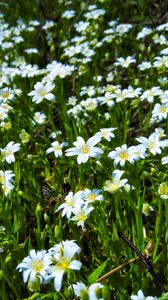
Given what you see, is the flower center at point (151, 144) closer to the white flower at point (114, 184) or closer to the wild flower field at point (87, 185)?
the wild flower field at point (87, 185)

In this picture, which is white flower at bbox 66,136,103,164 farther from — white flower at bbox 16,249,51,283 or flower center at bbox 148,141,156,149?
white flower at bbox 16,249,51,283

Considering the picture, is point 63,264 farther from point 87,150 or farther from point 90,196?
point 87,150

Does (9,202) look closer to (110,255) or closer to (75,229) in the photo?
(75,229)

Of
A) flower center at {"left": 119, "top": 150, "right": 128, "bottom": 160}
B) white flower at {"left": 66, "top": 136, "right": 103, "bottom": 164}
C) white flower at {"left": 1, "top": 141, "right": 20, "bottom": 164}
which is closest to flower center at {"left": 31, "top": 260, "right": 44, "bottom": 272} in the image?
white flower at {"left": 66, "top": 136, "right": 103, "bottom": 164}

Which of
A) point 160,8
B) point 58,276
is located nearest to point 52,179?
point 58,276

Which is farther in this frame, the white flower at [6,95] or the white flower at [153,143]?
the white flower at [6,95]

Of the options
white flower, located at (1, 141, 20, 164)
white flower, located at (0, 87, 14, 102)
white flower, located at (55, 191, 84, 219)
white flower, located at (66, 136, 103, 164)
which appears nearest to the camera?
white flower, located at (55, 191, 84, 219)

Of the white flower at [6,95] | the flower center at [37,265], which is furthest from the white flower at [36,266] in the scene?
the white flower at [6,95]

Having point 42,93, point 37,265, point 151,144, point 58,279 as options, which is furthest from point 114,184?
point 42,93
